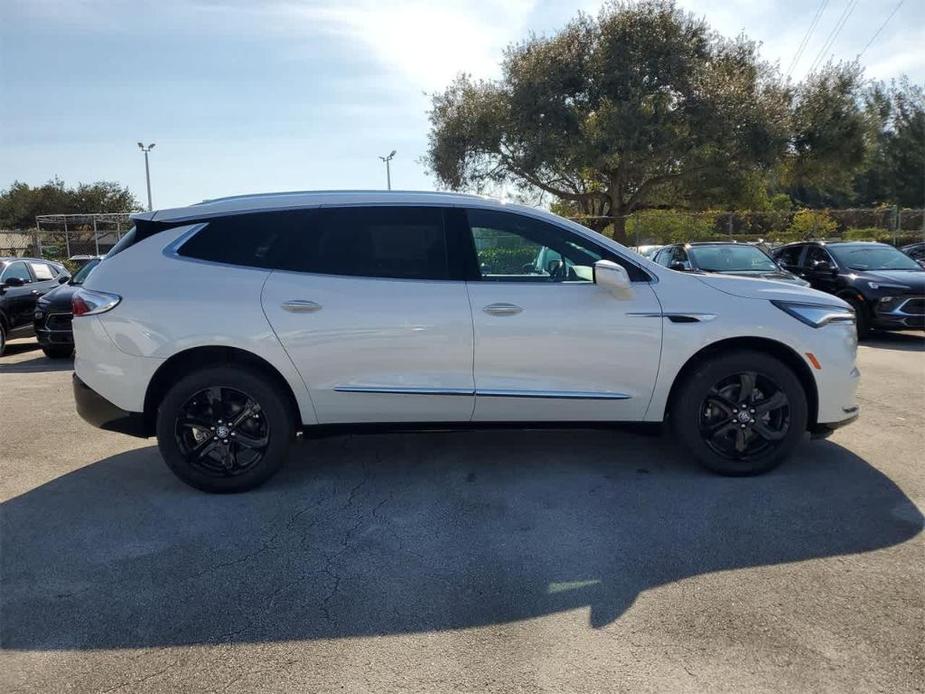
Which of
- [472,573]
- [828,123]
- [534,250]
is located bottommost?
[472,573]

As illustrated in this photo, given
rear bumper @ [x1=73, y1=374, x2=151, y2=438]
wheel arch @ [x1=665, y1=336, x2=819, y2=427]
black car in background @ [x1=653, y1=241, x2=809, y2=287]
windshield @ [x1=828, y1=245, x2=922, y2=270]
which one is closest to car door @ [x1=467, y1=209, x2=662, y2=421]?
wheel arch @ [x1=665, y1=336, x2=819, y2=427]

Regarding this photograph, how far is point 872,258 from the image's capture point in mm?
11688

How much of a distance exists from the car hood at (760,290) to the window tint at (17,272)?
11.2 metres

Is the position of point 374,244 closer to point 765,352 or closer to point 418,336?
point 418,336

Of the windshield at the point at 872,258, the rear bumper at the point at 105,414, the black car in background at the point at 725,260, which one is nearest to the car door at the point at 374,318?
the rear bumper at the point at 105,414

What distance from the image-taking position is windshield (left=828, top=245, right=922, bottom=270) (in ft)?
37.7

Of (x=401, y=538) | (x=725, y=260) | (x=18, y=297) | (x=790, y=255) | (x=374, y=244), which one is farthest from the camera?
(x=790, y=255)

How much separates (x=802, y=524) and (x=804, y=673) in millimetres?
1403

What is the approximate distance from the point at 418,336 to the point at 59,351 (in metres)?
8.81

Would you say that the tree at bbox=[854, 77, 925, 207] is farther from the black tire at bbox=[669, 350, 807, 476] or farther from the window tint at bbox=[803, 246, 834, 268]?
the black tire at bbox=[669, 350, 807, 476]

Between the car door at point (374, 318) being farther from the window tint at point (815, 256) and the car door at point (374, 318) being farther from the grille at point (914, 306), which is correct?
the window tint at point (815, 256)

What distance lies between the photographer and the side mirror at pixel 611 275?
4.11m

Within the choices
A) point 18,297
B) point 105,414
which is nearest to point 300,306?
point 105,414

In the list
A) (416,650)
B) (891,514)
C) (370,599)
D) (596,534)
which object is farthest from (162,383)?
(891,514)
